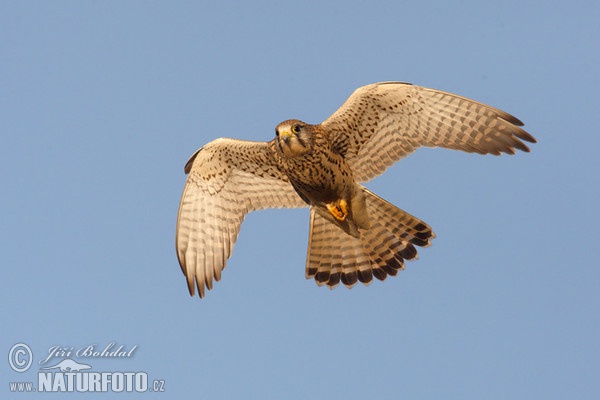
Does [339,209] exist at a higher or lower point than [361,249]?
higher

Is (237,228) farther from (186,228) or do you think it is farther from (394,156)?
(394,156)

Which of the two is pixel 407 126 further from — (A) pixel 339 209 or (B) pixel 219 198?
(B) pixel 219 198

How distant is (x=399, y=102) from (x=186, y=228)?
3.08 meters

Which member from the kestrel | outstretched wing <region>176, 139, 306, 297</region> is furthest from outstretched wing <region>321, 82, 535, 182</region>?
outstretched wing <region>176, 139, 306, 297</region>

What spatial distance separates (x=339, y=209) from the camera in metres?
12.9

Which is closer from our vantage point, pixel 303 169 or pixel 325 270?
pixel 303 169

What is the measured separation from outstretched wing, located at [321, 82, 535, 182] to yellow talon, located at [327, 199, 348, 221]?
0.51 metres

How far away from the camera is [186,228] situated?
1334cm

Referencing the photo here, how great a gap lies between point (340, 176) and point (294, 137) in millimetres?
877

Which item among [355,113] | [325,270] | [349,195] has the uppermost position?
[355,113]

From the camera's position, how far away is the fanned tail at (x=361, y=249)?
1319cm

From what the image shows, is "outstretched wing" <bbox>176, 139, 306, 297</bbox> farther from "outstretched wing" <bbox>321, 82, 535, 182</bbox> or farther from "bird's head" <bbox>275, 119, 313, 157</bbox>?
"outstretched wing" <bbox>321, 82, 535, 182</bbox>

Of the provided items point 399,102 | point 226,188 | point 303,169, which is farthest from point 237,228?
point 399,102

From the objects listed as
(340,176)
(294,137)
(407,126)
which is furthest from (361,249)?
(294,137)
